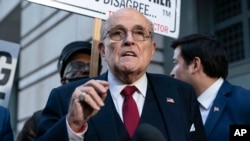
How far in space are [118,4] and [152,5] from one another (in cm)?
30

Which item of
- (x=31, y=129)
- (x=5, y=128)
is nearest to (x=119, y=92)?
(x=5, y=128)

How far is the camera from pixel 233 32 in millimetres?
5984

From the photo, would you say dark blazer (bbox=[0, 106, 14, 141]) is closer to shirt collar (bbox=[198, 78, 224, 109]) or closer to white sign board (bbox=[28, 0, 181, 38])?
white sign board (bbox=[28, 0, 181, 38])

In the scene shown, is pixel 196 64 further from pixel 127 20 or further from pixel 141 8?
pixel 127 20

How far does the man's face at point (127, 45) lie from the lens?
2385mm

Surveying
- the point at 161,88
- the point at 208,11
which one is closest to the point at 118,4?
the point at 161,88

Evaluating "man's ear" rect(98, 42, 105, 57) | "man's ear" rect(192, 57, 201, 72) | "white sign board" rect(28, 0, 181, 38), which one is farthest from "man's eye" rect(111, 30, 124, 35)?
"man's ear" rect(192, 57, 201, 72)

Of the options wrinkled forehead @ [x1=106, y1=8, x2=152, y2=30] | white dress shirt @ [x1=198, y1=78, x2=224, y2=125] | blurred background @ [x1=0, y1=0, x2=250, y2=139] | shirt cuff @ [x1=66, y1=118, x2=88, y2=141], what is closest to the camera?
shirt cuff @ [x1=66, y1=118, x2=88, y2=141]

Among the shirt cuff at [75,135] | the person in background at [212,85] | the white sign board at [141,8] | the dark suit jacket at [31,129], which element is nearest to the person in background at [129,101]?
the shirt cuff at [75,135]

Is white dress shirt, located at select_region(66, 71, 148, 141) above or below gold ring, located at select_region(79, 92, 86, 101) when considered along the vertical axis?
above

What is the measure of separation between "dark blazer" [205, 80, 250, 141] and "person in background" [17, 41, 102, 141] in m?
0.85

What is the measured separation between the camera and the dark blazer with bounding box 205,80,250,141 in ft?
10.0

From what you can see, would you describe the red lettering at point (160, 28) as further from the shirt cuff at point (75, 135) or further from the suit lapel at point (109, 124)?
the shirt cuff at point (75, 135)

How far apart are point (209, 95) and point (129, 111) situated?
109cm
